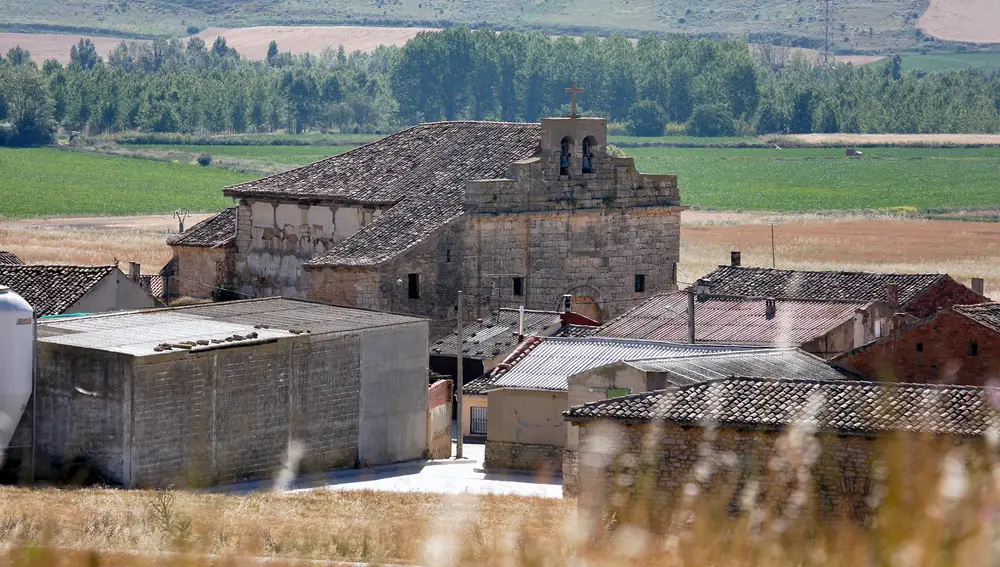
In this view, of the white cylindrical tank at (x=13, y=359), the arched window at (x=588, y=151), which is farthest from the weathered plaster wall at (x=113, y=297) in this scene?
the arched window at (x=588, y=151)

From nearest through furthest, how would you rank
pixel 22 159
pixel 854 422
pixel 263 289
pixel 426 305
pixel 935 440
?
pixel 935 440, pixel 854 422, pixel 426 305, pixel 263 289, pixel 22 159

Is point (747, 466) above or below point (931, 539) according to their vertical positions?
below

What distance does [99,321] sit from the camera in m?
29.8

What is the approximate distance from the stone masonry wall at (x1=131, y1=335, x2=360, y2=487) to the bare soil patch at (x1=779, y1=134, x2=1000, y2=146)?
133892mm

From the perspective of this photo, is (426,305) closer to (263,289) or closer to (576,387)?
(263,289)

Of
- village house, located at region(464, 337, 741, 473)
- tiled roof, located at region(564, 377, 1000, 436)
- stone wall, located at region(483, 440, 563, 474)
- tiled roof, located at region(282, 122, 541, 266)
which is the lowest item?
stone wall, located at region(483, 440, 563, 474)

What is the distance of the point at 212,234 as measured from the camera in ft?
148

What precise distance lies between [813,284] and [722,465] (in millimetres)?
20299

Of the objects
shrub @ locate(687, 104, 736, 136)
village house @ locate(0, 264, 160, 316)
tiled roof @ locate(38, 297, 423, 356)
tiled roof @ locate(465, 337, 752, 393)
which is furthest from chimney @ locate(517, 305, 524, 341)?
shrub @ locate(687, 104, 736, 136)

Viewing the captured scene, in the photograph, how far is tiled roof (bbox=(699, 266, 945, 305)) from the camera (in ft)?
127

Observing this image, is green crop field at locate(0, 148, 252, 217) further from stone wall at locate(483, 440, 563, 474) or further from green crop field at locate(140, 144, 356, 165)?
stone wall at locate(483, 440, 563, 474)

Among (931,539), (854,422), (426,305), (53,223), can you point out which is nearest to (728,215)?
Result: (53,223)

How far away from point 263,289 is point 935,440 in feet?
85.1

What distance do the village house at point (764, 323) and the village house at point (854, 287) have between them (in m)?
0.98
